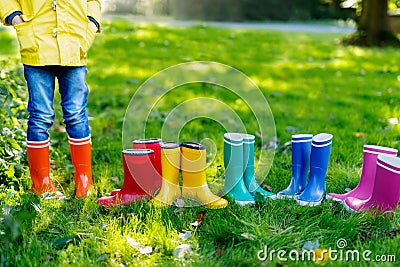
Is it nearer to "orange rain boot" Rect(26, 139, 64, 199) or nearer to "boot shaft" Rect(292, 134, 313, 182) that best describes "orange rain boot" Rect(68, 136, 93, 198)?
"orange rain boot" Rect(26, 139, 64, 199)

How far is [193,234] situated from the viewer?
2.20 metres

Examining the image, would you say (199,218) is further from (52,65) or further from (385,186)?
(52,65)

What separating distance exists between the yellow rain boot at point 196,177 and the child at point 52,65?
580mm

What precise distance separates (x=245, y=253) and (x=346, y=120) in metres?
2.47

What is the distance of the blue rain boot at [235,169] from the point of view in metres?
2.56

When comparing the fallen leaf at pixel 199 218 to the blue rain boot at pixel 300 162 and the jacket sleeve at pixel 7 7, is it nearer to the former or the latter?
the blue rain boot at pixel 300 162

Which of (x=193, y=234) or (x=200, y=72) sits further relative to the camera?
(x=200, y=72)

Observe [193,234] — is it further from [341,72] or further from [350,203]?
[341,72]

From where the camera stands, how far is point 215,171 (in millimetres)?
3002

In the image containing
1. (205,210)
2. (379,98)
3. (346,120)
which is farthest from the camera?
(379,98)

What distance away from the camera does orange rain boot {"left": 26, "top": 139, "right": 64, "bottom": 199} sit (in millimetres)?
2666

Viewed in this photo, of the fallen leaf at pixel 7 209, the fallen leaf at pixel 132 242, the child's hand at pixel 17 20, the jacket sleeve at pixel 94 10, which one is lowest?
the fallen leaf at pixel 132 242

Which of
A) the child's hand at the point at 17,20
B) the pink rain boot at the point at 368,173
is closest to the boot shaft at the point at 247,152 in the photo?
the pink rain boot at the point at 368,173

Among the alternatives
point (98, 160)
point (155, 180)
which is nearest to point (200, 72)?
point (98, 160)
